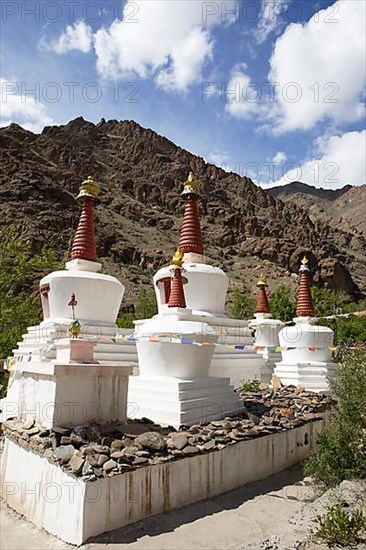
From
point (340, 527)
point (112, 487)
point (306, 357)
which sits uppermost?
point (306, 357)

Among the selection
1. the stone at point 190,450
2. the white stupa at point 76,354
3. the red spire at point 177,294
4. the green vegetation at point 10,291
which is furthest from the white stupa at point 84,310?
the stone at point 190,450

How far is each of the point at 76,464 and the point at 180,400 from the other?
292 cm

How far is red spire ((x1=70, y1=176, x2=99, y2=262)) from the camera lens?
1246cm

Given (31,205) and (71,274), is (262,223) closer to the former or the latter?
(31,205)

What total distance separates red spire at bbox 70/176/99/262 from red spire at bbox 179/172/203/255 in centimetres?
306

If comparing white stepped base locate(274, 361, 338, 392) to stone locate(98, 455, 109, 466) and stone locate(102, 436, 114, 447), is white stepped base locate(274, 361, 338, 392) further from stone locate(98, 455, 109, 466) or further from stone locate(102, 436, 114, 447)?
stone locate(98, 455, 109, 466)

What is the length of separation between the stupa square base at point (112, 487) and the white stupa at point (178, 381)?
115 centimetres

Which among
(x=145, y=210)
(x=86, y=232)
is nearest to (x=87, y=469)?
(x=86, y=232)

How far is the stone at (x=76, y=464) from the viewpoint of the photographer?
5355 mm

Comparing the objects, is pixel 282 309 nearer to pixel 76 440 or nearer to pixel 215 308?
pixel 215 308

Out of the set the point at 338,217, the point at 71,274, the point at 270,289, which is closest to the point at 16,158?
the point at 270,289

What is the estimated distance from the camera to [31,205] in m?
61.7

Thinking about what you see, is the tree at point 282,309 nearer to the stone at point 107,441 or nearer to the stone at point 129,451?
the stone at point 107,441

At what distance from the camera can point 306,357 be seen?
13.4m
